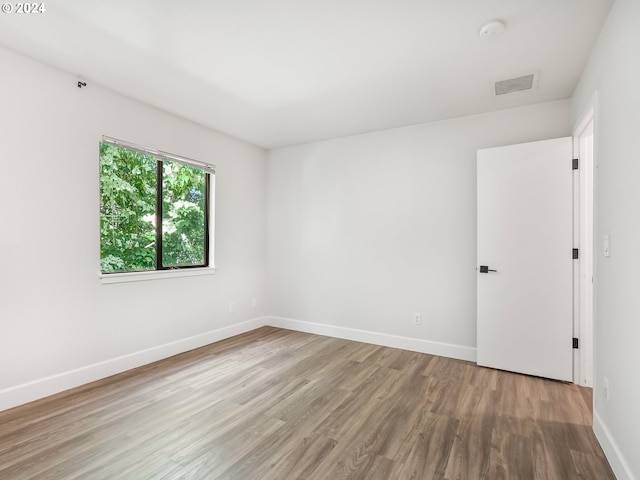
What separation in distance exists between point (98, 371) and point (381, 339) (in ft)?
9.56

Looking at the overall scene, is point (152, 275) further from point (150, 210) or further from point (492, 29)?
point (492, 29)

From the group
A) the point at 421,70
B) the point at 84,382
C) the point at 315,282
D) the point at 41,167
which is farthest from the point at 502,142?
the point at 84,382

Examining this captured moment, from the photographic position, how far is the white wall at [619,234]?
5.14 feet

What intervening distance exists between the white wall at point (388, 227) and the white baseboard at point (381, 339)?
14 millimetres

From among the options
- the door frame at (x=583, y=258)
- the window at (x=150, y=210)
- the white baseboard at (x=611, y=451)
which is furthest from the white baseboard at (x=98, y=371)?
the door frame at (x=583, y=258)

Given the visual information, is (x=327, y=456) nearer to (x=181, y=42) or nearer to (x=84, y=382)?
(x=84, y=382)

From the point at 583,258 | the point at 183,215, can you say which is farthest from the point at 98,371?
the point at 583,258

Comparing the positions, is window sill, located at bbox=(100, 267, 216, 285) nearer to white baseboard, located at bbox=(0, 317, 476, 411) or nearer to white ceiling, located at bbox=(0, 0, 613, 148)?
white baseboard, located at bbox=(0, 317, 476, 411)

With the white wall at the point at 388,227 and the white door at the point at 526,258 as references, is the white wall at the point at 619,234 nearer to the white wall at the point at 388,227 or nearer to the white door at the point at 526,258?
the white door at the point at 526,258

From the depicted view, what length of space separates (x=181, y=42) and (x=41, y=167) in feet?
4.91

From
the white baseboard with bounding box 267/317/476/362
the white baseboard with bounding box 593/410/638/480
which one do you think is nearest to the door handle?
the white baseboard with bounding box 267/317/476/362

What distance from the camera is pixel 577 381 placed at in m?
2.89

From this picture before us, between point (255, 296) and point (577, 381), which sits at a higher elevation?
point (255, 296)

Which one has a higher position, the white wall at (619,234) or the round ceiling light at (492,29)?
the round ceiling light at (492,29)
